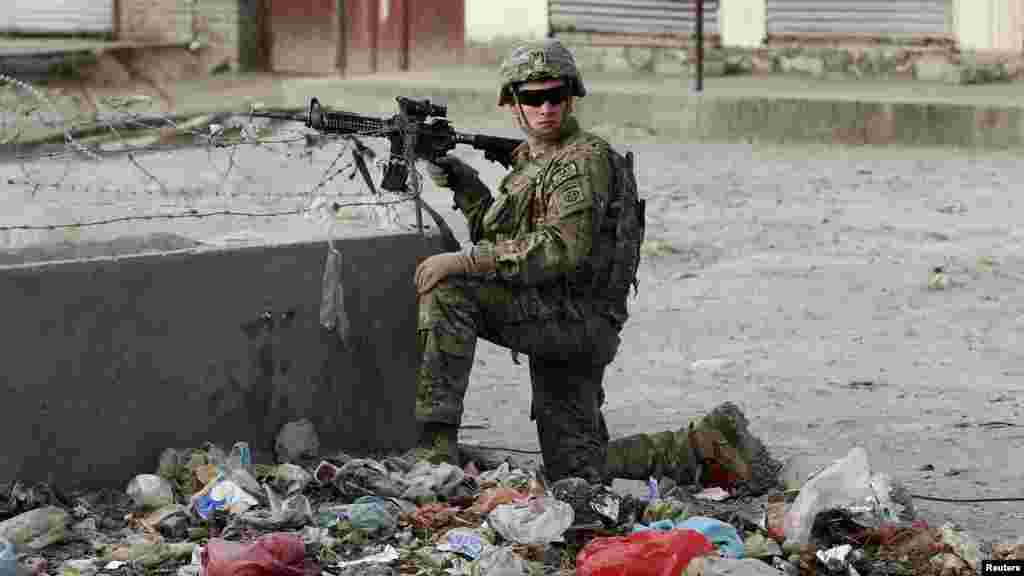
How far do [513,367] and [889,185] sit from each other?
4.13 meters

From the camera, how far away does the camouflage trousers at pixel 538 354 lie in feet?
16.5

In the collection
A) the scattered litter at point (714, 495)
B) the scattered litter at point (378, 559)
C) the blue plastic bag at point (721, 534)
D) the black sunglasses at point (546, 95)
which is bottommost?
the scattered litter at point (714, 495)

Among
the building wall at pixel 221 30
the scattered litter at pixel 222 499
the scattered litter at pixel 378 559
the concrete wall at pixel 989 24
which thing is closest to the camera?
the scattered litter at pixel 378 559

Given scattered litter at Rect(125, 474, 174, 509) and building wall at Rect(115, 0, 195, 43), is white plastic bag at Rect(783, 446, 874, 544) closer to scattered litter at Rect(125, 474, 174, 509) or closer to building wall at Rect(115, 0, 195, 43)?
scattered litter at Rect(125, 474, 174, 509)

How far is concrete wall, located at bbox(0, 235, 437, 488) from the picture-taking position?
478cm

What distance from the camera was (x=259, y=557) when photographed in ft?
13.7

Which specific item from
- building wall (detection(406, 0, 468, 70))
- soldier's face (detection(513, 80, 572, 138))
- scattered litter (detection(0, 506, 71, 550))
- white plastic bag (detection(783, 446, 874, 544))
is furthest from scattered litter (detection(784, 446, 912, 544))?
building wall (detection(406, 0, 468, 70))

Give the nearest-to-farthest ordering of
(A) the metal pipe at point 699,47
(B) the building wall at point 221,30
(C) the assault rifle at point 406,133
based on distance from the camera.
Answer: (C) the assault rifle at point 406,133, (A) the metal pipe at point 699,47, (B) the building wall at point 221,30

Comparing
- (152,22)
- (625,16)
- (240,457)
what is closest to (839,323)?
(240,457)

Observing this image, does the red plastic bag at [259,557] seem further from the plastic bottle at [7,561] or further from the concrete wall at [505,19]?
the concrete wall at [505,19]

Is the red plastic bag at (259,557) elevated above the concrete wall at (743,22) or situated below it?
below

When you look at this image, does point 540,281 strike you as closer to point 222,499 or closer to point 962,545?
point 222,499

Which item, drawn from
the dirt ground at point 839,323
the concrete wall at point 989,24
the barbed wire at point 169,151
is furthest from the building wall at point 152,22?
the concrete wall at point 989,24

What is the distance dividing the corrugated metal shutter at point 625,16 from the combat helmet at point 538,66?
8.68m
